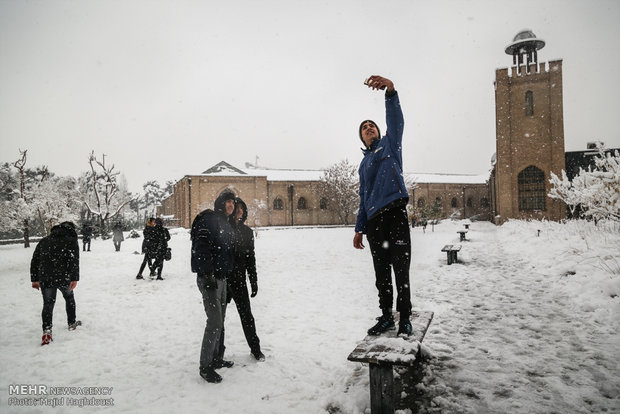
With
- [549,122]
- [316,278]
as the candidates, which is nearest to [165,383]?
[316,278]

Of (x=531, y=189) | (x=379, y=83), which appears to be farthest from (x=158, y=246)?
(x=531, y=189)

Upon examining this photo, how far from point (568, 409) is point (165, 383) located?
355 cm

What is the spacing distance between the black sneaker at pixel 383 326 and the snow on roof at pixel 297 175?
1507 inches

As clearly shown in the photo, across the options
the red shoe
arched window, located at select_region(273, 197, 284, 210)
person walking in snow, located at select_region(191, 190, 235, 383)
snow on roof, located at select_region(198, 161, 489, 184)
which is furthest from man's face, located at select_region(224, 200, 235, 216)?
arched window, located at select_region(273, 197, 284, 210)

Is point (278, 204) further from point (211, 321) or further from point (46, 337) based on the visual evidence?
point (211, 321)

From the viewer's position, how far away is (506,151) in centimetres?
2550

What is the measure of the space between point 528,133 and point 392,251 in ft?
92.7

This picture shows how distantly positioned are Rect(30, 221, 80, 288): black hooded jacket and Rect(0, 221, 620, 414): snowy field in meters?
0.88

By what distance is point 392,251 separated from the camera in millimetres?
2910

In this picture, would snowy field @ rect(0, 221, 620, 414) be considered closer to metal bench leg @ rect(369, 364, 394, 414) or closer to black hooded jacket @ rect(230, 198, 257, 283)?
metal bench leg @ rect(369, 364, 394, 414)

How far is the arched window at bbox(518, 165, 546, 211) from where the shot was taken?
2498cm

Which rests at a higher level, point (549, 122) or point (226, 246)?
point (549, 122)

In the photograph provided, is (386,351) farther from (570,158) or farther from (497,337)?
(570,158)

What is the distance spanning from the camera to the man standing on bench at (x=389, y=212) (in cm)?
285
